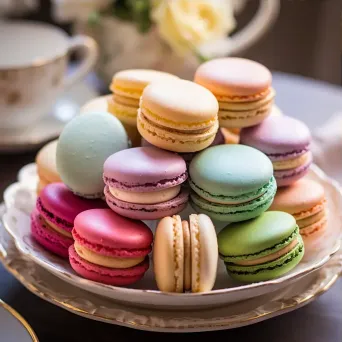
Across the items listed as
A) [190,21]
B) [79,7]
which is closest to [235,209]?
[190,21]

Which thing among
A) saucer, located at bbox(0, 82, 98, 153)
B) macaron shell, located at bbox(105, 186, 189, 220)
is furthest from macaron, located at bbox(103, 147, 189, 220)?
saucer, located at bbox(0, 82, 98, 153)

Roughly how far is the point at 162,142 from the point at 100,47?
53 cm

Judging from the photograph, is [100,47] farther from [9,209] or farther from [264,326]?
[264,326]

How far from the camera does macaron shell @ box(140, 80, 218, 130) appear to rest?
0.61 m

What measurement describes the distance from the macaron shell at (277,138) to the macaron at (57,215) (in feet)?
0.55

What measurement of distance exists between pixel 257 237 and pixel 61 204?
0.20m

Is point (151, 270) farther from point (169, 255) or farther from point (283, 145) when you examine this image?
point (283, 145)

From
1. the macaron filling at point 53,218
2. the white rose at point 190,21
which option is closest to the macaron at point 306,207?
the macaron filling at point 53,218

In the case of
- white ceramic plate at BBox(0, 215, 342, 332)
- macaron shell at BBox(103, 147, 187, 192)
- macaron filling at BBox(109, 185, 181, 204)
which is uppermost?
macaron shell at BBox(103, 147, 187, 192)

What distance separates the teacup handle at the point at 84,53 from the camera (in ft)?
3.45

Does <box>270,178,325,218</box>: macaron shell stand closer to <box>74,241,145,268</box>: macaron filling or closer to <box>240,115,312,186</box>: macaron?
<box>240,115,312,186</box>: macaron

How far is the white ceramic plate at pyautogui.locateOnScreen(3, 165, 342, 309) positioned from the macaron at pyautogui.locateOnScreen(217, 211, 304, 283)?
0.05 ft

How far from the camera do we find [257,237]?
1.98 ft

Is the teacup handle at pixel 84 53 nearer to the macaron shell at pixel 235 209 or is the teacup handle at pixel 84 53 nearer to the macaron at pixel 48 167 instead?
the macaron at pixel 48 167
